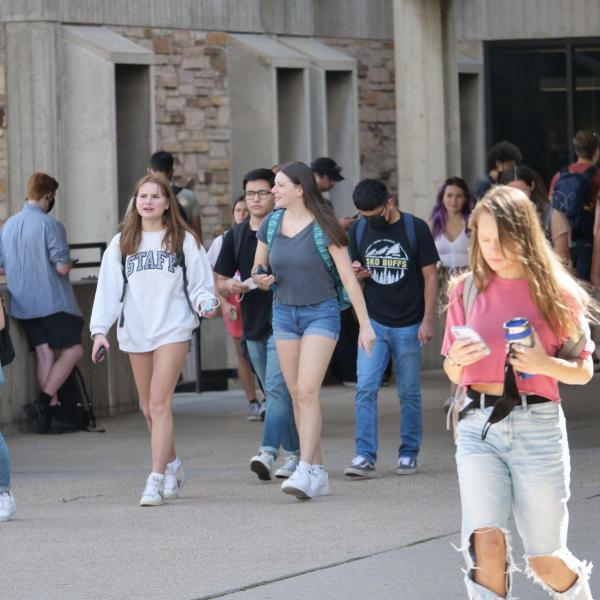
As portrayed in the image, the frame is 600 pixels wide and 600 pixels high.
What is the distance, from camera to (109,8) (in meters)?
19.7

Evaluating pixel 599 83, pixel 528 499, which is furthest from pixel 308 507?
pixel 599 83

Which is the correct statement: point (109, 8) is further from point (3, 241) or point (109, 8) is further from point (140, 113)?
point (3, 241)

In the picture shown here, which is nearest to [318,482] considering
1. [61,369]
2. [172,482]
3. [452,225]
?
[172,482]

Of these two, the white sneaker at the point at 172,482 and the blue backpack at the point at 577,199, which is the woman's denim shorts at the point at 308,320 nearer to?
the white sneaker at the point at 172,482

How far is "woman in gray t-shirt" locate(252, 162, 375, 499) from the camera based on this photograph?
9.85m

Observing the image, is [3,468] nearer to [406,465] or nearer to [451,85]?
[406,465]

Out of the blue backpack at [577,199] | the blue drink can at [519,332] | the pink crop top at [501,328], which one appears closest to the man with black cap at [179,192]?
the blue backpack at [577,199]

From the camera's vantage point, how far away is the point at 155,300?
388 inches

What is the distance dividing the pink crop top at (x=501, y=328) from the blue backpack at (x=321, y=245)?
12.9 ft

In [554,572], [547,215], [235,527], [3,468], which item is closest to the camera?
[554,572]

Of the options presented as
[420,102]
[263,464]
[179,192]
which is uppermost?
[420,102]

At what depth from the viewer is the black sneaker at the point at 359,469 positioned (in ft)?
34.8

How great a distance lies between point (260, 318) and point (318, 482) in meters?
1.72

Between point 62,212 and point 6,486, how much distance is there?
32.6 ft
